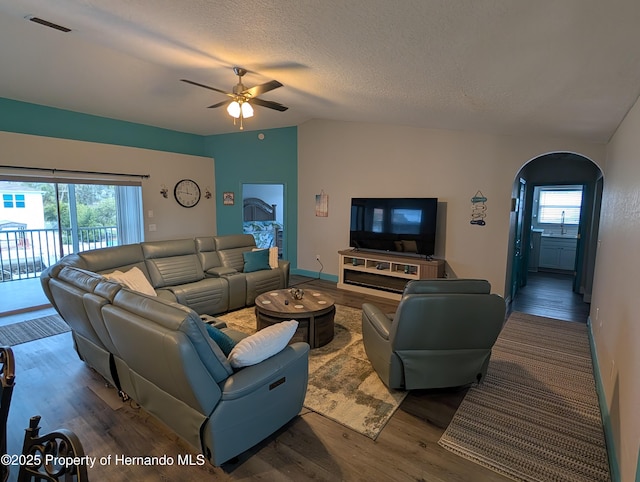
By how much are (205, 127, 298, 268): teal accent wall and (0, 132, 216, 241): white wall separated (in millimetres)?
267

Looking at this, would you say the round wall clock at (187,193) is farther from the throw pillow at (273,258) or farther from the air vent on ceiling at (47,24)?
the air vent on ceiling at (47,24)

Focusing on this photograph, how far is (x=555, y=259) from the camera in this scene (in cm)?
793

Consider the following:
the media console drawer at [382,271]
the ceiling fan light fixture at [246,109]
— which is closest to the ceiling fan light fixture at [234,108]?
the ceiling fan light fixture at [246,109]

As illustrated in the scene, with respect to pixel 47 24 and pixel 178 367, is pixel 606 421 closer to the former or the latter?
pixel 178 367

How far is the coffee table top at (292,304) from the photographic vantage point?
3.42 m

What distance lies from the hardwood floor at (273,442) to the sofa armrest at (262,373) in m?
0.48

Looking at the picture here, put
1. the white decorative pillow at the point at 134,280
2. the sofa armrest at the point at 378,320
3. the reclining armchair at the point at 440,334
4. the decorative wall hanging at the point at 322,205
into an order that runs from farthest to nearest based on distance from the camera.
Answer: the decorative wall hanging at the point at 322,205 → the white decorative pillow at the point at 134,280 → the sofa armrest at the point at 378,320 → the reclining armchair at the point at 440,334

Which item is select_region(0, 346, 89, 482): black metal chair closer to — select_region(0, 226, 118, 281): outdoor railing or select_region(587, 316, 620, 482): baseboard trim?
select_region(587, 316, 620, 482): baseboard trim

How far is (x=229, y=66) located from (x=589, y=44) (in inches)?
125

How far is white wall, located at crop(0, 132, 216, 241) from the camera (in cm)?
472

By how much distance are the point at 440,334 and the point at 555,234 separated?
7478mm

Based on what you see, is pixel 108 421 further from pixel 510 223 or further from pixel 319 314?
pixel 510 223

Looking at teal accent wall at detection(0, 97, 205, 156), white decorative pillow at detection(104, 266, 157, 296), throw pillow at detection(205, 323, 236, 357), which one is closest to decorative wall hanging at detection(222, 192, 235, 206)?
teal accent wall at detection(0, 97, 205, 156)

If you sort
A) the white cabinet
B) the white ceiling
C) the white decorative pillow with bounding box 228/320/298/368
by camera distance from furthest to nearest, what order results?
the white cabinet
the white decorative pillow with bounding box 228/320/298/368
the white ceiling
